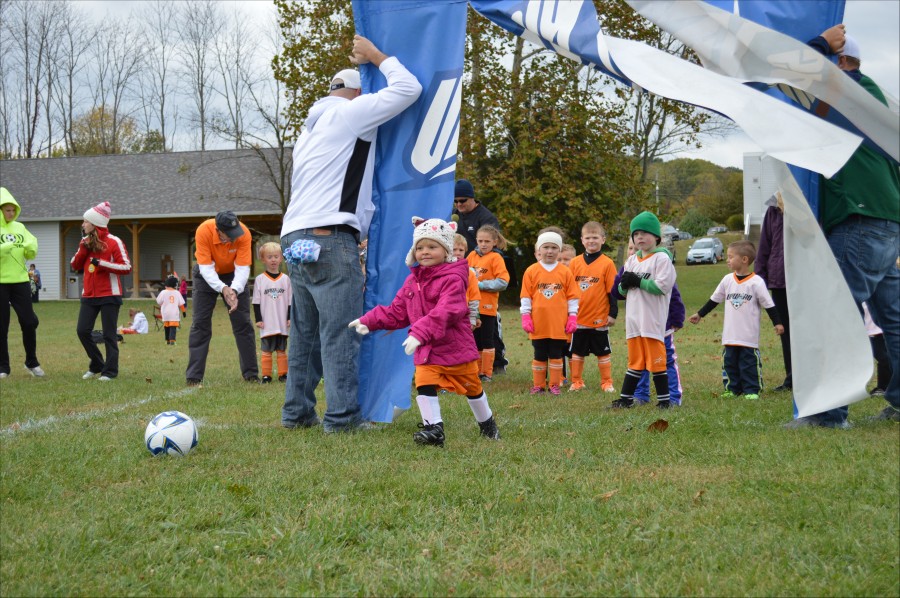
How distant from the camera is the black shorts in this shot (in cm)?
859

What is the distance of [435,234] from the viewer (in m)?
5.46

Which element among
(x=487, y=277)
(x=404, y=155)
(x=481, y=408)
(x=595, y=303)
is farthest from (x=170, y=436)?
(x=487, y=277)

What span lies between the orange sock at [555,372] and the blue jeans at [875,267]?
3440 millimetres

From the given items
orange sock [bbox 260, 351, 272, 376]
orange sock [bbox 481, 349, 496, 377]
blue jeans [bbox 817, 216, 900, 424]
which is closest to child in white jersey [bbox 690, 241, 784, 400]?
blue jeans [bbox 817, 216, 900, 424]

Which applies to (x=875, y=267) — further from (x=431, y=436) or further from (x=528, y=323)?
(x=528, y=323)

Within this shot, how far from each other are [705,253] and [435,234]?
1960 inches

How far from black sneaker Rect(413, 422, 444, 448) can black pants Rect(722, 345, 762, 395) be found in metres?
3.80

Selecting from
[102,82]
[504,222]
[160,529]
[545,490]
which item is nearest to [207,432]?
[160,529]

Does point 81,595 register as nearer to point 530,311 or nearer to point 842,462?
point 842,462

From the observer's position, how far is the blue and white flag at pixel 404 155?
237 inches

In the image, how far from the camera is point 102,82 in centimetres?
5941

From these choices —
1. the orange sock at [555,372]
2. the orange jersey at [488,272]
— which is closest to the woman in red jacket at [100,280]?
the orange jersey at [488,272]

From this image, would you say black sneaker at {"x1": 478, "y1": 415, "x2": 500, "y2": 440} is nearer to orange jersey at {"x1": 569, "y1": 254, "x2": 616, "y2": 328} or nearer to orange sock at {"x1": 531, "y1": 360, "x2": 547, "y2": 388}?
orange sock at {"x1": 531, "y1": 360, "x2": 547, "y2": 388}

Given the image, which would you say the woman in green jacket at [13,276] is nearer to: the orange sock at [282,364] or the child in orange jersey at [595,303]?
the orange sock at [282,364]
